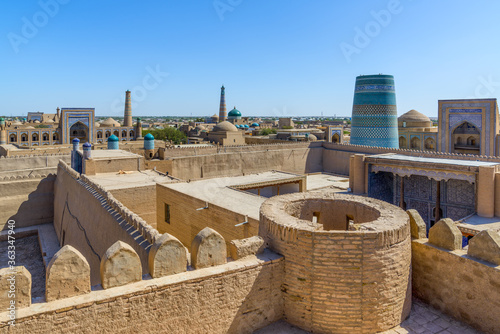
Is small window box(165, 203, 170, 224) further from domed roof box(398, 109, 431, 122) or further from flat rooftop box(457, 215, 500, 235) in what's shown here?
domed roof box(398, 109, 431, 122)

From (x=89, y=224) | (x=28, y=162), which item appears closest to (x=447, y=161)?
(x=89, y=224)

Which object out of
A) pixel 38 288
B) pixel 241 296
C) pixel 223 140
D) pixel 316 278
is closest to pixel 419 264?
pixel 316 278

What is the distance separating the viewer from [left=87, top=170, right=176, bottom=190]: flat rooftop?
11930 mm

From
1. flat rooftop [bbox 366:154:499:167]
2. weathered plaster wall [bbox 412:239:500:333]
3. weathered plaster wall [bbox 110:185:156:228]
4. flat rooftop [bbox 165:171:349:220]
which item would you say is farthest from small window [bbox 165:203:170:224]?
flat rooftop [bbox 366:154:499:167]

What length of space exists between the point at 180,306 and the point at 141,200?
8581 millimetres

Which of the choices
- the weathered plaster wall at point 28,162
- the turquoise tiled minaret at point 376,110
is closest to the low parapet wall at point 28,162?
the weathered plaster wall at point 28,162

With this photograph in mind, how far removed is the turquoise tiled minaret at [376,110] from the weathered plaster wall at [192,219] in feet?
50.8

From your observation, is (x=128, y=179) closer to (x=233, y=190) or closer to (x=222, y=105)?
(x=233, y=190)

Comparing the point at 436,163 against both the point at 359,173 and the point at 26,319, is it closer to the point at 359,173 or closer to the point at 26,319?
the point at 359,173

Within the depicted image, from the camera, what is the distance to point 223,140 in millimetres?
29359

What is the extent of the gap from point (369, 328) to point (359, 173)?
41.2 feet

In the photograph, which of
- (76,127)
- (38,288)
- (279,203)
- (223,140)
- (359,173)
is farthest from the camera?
(76,127)

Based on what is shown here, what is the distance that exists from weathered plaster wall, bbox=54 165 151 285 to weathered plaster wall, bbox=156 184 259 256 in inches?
90.8

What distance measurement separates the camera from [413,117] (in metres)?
33.5
